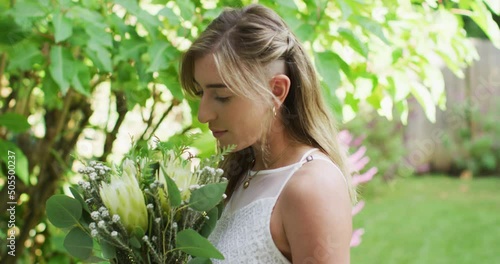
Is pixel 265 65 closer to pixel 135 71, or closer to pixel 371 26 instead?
pixel 371 26

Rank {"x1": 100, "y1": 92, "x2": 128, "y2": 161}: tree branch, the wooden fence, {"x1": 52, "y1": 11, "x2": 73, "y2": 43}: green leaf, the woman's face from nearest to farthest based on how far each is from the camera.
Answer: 1. the woman's face
2. {"x1": 52, "y1": 11, "x2": 73, "y2": 43}: green leaf
3. {"x1": 100, "y1": 92, "x2": 128, "y2": 161}: tree branch
4. the wooden fence

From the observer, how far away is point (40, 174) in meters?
2.39

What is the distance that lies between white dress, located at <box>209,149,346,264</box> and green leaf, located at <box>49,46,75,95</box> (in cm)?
51

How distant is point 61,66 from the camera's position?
1.65 m

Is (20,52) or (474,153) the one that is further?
(474,153)

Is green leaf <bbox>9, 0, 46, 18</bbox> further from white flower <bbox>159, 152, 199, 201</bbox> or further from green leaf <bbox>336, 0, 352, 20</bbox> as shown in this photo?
green leaf <bbox>336, 0, 352, 20</bbox>

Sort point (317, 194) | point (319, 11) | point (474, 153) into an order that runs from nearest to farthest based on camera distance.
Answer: point (317, 194) → point (319, 11) → point (474, 153)

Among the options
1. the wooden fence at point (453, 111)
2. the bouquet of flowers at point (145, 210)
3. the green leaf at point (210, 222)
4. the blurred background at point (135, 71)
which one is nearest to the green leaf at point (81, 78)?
the blurred background at point (135, 71)

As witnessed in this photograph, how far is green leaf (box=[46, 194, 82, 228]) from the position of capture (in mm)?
1208

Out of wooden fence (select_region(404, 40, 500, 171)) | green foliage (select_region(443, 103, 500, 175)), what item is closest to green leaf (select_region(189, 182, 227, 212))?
wooden fence (select_region(404, 40, 500, 171))

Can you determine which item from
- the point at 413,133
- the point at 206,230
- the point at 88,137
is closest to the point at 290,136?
the point at 206,230

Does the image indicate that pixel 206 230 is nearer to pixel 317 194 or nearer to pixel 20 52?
pixel 317 194

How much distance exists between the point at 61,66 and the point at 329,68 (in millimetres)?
607

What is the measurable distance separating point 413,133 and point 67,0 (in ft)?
21.5
